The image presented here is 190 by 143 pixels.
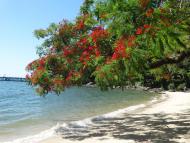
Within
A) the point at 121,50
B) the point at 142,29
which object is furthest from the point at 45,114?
the point at 142,29

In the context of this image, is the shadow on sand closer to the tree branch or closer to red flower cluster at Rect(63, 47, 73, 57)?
the tree branch

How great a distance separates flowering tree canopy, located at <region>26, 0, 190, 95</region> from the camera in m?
12.8

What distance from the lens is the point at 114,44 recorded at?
1506 cm

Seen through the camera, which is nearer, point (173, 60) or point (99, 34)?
point (99, 34)

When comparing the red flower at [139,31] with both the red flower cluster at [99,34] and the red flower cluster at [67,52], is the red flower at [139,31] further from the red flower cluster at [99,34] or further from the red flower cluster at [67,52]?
the red flower cluster at [67,52]

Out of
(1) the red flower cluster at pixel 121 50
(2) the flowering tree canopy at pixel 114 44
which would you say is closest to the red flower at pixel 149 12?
(2) the flowering tree canopy at pixel 114 44

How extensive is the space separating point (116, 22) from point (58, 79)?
5614 millimetres

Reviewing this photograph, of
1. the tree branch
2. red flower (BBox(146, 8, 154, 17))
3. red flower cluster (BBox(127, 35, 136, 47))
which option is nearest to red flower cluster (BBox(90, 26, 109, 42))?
the tree branch

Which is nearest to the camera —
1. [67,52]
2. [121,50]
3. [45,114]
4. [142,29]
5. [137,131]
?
[142,29]

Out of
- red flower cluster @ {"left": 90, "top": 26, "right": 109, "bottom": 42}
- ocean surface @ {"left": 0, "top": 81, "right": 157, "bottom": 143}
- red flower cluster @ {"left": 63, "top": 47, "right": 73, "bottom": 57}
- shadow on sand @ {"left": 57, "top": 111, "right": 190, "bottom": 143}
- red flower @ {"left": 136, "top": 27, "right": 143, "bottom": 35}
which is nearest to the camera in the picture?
red flower @ {"left": 136, "top": 27, "right": 143, "bottom": 35}

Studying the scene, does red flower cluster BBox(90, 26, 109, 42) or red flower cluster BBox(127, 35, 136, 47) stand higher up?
red flower cluster BBox(90, 26, 109, 42)

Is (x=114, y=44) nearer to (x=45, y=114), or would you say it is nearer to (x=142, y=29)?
(x=142, y=29)

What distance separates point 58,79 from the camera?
17641mm

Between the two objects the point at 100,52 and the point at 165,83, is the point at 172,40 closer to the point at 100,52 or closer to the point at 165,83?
the point at 100,52
